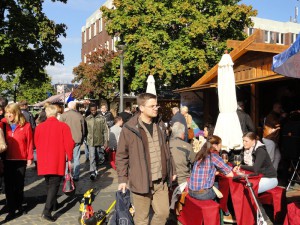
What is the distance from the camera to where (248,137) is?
235 inches

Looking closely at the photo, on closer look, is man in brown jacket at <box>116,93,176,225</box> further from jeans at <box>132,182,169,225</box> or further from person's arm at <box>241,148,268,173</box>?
person's arm at <box>241,148,268,173</box>

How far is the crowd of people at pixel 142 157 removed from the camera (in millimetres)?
4359

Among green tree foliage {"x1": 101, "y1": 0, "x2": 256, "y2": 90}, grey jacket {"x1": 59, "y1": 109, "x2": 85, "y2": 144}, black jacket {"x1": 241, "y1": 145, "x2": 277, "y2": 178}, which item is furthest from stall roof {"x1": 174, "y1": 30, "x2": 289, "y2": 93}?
green tree foliage {"x1": 101, "y1": 0, "x2": 256, "y2": 90}

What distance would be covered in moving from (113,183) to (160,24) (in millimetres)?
18070

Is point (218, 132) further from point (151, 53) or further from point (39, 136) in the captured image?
point (151, 53)

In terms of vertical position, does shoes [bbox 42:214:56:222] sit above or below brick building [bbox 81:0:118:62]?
below

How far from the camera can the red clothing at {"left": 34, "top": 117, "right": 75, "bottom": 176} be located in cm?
612

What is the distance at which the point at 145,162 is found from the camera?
14.0 ft

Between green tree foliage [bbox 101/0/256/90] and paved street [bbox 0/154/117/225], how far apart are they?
49.5ft

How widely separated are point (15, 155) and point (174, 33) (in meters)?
21.6

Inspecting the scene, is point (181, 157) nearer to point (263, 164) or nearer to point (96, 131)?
point (263, 164)

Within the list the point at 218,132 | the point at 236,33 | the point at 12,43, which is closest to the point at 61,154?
the point at 218,132

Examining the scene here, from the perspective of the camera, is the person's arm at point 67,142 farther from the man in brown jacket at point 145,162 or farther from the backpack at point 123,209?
the man in brown jacket at point 145,162

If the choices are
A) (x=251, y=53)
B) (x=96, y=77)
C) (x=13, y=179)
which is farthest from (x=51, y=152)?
(x=96, y=77)
